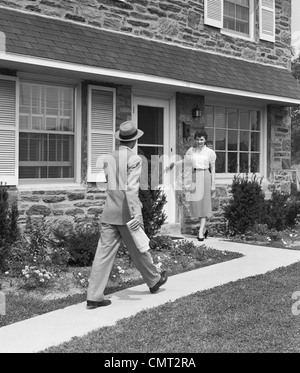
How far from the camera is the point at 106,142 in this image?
347 inches

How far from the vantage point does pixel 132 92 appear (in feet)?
30.6

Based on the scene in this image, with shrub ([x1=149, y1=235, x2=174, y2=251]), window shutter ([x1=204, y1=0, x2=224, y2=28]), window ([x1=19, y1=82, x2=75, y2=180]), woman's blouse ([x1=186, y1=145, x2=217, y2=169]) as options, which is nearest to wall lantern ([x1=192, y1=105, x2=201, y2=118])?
woman's blouse ([x1=186, y1=145, x2=217, y2=169])

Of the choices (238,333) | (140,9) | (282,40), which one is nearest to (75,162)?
(140,9)

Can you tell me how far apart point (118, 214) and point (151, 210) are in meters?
2.83

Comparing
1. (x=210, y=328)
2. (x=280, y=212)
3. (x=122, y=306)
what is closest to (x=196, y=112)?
(x=280, y=212)

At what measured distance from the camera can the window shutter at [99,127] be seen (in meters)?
8.57

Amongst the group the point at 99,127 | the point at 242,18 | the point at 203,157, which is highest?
the point at 242,18

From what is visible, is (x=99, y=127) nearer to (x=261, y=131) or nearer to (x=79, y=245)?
(x=79, y=245)

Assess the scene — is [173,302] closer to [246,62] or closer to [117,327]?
[117,327]

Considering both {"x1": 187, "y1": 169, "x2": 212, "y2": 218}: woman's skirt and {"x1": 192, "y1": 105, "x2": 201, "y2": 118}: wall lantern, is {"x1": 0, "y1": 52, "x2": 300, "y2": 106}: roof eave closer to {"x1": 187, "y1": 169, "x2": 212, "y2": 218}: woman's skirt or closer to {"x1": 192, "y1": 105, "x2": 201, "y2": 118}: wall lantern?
{"x1": 192, "y1": 105, "x2": 201, "y2": 118}: wall lantern

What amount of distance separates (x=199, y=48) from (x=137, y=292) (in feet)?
21.0

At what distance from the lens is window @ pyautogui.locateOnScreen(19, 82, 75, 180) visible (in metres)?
7.99

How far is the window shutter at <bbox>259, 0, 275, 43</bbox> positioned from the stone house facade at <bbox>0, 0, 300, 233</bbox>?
0.04m

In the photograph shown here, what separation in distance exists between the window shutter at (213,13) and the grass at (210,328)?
6.77 metres
